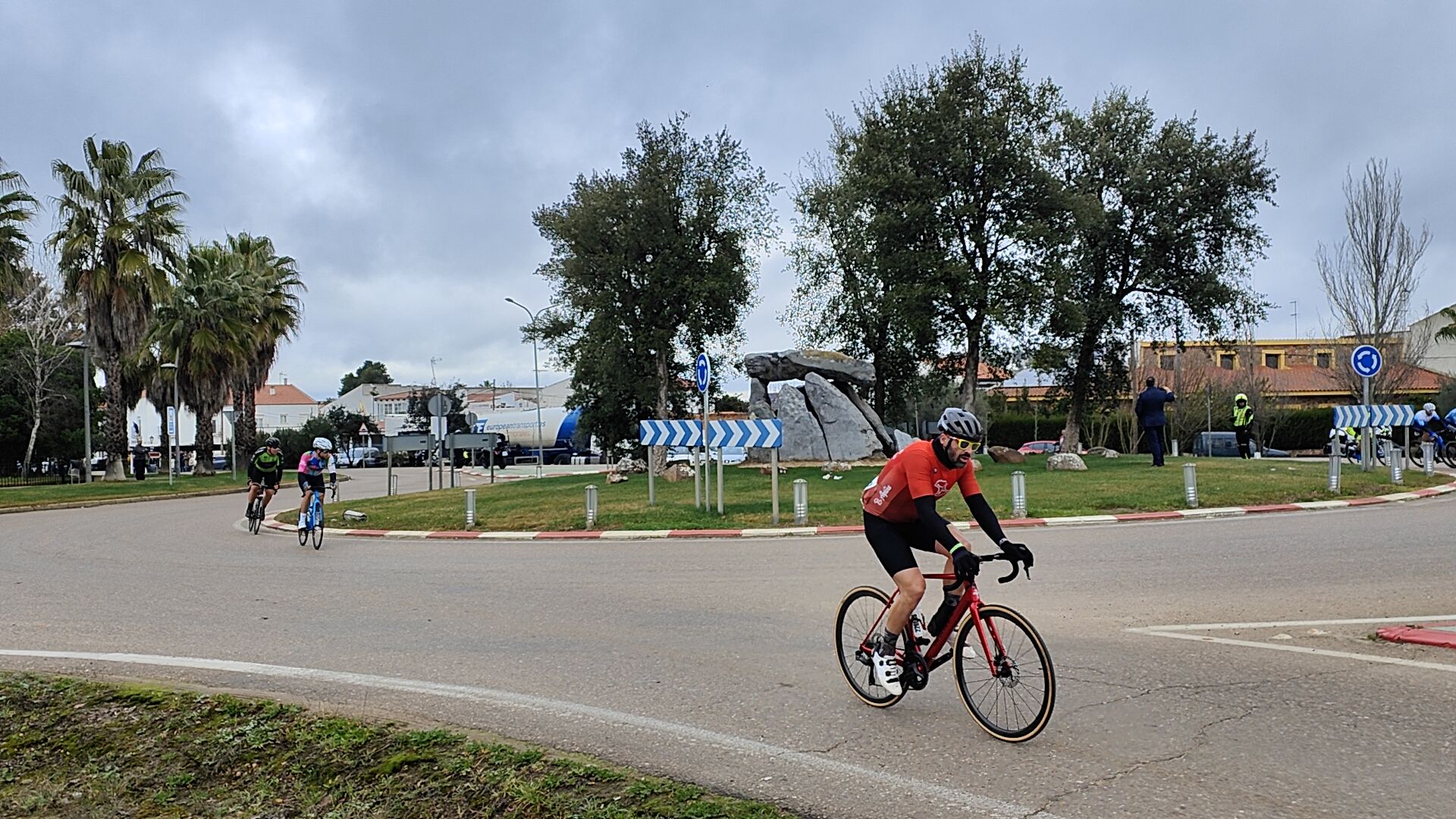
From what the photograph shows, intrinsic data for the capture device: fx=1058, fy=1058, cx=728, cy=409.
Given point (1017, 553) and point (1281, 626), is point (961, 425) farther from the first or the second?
point (1281, 626)

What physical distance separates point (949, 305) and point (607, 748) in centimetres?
2462

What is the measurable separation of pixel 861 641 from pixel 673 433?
12933 millimetres

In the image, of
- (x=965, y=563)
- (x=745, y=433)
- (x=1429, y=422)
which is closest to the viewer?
(x=965, y=563)

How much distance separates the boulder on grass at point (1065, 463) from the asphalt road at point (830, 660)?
35.4 ft

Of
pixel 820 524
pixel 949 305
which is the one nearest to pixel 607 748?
pixel 820 524

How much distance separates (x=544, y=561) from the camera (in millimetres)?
13398

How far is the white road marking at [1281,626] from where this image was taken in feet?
21.6

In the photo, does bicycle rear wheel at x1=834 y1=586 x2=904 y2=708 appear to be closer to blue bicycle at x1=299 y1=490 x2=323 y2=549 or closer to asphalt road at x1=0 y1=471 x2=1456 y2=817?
asphalt road at x1=0 y1=471 x2=1456 y2=817

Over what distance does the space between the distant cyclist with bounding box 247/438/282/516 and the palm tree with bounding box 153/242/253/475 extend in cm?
2628

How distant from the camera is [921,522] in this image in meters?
5.59

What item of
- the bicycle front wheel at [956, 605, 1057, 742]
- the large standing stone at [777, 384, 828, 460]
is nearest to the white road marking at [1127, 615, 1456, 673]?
the bicycle front wheel at [956, 605, 1057, 742]

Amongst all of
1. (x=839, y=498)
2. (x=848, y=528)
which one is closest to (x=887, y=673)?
(x=848, y=528)

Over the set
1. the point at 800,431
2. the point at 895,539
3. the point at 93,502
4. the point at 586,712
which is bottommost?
the point at 586,712

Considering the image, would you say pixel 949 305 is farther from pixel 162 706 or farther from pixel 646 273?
pixel 162 706
